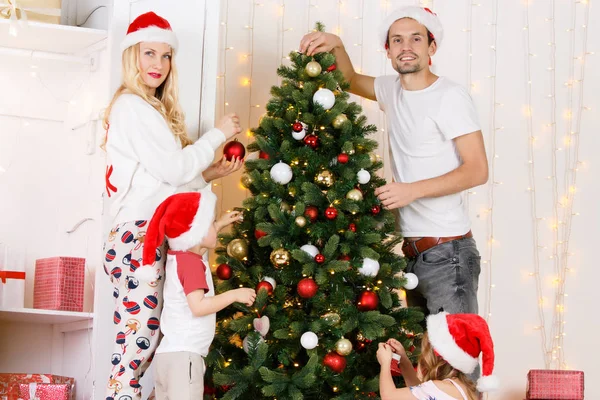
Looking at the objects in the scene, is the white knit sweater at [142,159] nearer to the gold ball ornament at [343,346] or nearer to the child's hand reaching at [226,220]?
the child's hand reaching at [226,220]

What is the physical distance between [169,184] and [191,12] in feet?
2.95

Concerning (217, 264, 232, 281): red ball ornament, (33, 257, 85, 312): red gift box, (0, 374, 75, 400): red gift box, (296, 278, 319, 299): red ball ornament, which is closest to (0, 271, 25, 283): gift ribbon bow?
(33, 257, 85, 312): red gift box

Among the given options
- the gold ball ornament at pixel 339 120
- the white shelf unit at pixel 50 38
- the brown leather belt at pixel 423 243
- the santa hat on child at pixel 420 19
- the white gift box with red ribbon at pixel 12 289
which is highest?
the santa hat on child at pixel 420 19

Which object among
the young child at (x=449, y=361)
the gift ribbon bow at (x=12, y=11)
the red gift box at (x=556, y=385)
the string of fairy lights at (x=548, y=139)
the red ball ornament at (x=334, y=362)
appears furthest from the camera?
the string of fairy lights at (x=548, y=139)

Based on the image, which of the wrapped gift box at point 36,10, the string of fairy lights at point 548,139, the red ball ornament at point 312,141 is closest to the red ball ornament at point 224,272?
the red ball ornament at point 312,141

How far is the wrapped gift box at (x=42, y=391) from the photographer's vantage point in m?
3.37

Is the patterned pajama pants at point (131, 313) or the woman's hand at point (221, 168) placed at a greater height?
the woman's hand at point (221, 168)

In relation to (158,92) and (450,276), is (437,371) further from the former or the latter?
(158,92)

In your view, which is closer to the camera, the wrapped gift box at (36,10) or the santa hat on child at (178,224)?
the santa hat on child at (178,224)

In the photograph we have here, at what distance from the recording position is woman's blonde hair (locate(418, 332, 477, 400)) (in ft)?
8.96

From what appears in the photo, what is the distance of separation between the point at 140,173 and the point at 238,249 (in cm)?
43

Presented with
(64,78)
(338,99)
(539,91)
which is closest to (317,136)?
(338,99)

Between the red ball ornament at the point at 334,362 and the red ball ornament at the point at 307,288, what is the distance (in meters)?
0.21

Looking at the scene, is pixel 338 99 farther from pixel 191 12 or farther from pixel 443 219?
pixel 191 12
